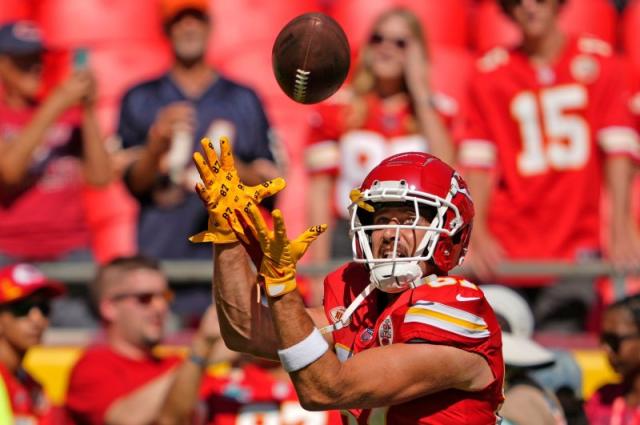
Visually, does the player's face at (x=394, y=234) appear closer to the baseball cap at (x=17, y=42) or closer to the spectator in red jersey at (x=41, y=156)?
the spectator in red jersey at (x=41, y=156)

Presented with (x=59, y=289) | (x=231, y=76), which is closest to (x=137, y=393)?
(x=59, y=289)

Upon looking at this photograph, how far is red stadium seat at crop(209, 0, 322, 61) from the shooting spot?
25.9 feet

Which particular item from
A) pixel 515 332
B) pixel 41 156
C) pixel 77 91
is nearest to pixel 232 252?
pixel 515 332

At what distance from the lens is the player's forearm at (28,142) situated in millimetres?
6461

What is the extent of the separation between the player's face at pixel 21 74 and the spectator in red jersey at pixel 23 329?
135 centimetres

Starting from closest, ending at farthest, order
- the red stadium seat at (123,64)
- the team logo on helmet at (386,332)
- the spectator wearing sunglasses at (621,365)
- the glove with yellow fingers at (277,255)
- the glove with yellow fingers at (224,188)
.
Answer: the glove with yellow fingers at (277,255), the glove with yellow fingers at (224,188), the team logo on helmet at (386,332), the spectator wearing sunglasses at (621,365), the red stadium seat at (123,64)

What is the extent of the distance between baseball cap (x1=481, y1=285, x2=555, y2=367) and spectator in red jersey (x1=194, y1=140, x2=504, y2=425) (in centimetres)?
94

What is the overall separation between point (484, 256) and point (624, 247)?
23.1 inches

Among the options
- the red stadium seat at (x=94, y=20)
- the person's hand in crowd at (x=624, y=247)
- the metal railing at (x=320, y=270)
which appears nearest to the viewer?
the metal railing at (x=320, y=270)

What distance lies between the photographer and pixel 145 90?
22.2ft

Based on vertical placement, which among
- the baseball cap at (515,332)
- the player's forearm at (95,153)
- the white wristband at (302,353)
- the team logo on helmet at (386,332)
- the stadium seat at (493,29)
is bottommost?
the baseball cap at (515,332)

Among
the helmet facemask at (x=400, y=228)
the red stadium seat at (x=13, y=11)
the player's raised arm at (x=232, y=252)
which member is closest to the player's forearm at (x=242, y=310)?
the player's raised arm at (x=232, y=252)

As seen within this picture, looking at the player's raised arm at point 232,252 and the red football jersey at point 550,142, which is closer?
the player's raised arm at point 232,252

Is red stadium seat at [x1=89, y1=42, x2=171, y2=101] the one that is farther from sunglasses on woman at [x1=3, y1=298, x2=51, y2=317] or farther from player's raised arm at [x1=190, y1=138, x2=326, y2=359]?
player's raised arm at [x1=190, y1=138, x2=326, y2=359]
